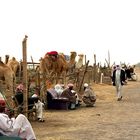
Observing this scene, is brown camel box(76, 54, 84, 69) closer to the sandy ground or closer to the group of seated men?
the group of seated men

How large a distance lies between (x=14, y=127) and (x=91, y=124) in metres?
6.46

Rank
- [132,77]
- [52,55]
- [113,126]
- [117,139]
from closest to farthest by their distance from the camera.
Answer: [117,139], [113,126], [52,55], [132,77]

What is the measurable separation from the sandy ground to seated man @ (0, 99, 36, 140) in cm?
355

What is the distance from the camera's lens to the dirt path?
1222cm

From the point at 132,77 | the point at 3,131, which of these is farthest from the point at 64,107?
the point at 132,77

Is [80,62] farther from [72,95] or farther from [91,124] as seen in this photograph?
[91,124]

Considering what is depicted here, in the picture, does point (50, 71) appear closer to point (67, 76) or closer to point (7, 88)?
point (67, 76)

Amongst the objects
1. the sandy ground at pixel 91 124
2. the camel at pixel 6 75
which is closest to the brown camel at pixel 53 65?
the sandy ground at pixel 91 124

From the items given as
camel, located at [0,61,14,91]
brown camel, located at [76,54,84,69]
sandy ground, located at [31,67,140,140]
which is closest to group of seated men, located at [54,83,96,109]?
sandy ground, located at [31,67,140,140]

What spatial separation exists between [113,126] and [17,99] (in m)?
2.94

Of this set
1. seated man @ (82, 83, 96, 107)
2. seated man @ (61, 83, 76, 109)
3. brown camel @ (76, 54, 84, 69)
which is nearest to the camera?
seated man @ (61, 83, 76, 109)

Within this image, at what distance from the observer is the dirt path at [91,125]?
481 inches

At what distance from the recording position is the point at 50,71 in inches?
951

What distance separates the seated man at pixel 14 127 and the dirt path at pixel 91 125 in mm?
3546
